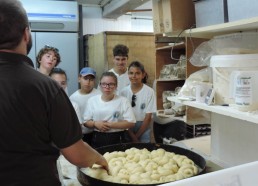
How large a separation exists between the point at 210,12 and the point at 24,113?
2.87ft

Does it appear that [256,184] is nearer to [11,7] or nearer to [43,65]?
[11,7]

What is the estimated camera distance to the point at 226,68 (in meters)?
1.08

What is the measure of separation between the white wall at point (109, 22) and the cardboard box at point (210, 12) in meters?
4.03

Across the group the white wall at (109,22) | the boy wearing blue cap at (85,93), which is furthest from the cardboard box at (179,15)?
the white wall at (109,22)

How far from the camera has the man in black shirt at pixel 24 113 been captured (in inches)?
37.5

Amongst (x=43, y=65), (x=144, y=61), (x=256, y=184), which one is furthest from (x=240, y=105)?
(x=144, y=61)

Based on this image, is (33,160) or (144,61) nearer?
(33,160)

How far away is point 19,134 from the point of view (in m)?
0.97

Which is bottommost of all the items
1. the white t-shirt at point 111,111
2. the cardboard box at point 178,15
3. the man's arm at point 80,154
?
the man's arm at point 80,154

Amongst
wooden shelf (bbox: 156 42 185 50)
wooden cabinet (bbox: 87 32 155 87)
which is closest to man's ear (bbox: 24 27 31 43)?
wooden shelf (bbox: 156 42 185 50)

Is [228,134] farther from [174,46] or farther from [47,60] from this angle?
[47,60]

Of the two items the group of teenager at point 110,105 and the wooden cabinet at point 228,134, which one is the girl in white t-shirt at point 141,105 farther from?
the wooden cabinet at point 228,134

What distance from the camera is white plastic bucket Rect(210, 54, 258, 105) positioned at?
1005mm

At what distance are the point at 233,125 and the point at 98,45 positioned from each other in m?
3.02
